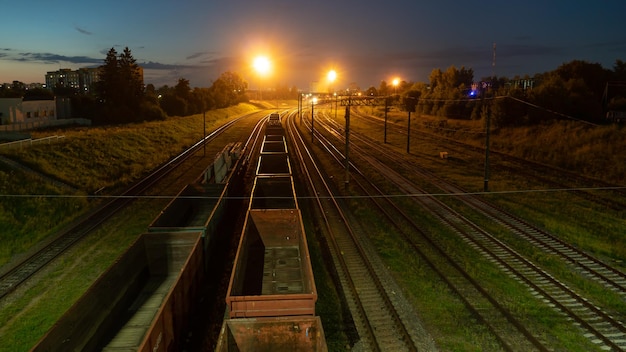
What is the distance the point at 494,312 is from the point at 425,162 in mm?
28617

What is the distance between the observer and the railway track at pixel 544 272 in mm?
12602

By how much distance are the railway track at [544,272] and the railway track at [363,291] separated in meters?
5.30

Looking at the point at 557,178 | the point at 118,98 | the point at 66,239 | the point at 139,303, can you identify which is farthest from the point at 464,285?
the point at 118,98

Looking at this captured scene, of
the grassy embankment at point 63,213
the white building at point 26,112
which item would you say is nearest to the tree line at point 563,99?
the grassy embankment at point 63,213

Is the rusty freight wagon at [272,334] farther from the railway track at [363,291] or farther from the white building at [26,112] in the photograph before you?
the white building at [26,112]

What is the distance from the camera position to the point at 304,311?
10.4 metres

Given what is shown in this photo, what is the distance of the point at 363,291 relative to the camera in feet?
48.2

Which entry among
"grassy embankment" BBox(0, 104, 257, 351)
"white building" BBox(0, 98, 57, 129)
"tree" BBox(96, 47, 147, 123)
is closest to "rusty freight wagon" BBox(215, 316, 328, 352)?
"grassy embankment" BBox(0, 104, 257, 351)

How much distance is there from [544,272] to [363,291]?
24.1ft

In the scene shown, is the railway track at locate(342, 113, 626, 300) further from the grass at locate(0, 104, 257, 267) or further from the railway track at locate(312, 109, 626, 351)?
the grass at locate(0, 104, 257, 267)

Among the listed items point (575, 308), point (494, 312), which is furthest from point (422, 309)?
point (575, 308)

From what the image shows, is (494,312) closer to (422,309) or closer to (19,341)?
(422,309)

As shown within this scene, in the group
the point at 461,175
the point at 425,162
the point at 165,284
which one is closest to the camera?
the point at 165,284

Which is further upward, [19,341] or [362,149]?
[362,149]
